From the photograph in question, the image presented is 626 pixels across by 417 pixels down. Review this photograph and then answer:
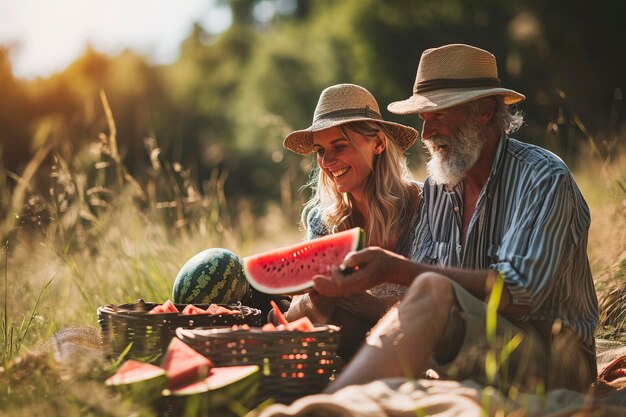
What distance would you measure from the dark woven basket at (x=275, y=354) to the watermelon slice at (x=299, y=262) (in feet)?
1.83

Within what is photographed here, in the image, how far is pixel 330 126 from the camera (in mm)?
5223

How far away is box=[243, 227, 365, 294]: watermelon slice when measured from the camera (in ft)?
14.6

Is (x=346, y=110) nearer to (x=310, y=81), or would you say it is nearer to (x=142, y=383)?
(x=142, y=383)

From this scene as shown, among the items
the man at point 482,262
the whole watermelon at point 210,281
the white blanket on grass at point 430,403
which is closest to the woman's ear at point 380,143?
the man at point 482,262

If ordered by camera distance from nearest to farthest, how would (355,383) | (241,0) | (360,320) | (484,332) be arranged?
(355,383)
(484,332)
(360,320)
(241,0)

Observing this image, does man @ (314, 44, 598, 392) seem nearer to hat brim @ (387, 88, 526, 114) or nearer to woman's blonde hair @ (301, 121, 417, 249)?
hat brim @ (387, 88, 526, 114)

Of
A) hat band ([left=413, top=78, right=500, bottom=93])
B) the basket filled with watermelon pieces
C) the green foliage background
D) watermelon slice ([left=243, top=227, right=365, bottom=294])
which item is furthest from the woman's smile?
the green foliage background

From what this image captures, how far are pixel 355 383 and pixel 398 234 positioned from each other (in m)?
2.02

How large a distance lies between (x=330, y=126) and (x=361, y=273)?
1.65 metres

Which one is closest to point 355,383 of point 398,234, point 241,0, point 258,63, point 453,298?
point 453,298

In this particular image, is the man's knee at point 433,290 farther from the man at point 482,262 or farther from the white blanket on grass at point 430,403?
the white blanket on grass at point 430,403

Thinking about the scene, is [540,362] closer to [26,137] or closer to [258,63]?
[26,137]

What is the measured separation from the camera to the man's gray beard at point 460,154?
15.0 feet

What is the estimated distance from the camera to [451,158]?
4.62m
